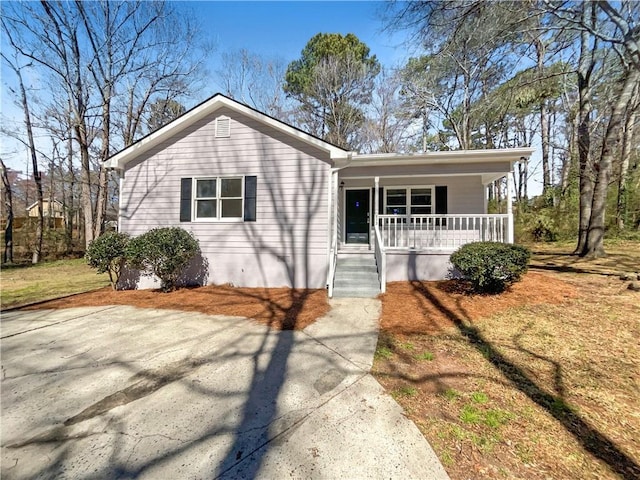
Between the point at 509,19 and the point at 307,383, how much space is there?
887cm

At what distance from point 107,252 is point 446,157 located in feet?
29.6

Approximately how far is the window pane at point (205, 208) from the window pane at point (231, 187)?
0.41m

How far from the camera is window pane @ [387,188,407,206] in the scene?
10.1 m

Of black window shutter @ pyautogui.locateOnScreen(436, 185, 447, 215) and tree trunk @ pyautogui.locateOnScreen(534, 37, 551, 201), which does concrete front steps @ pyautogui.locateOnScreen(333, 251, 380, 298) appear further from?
tree trunk @ pyautogui.locateOnScreen(534, 37, 551, 201)

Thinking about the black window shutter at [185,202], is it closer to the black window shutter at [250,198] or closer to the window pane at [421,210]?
the black window shutter at [250,198]

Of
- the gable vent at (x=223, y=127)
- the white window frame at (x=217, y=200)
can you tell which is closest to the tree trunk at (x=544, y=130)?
the gable vent at (x=223, y=127)

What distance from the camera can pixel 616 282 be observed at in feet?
21.7

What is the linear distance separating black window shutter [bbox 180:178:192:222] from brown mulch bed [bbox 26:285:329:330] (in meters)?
1.99

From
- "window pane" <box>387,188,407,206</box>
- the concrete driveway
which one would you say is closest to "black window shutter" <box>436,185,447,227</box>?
"window pane" <box>387,188,407,206</box>

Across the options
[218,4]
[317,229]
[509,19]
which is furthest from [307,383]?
[218,4]

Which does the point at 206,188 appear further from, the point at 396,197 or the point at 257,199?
the point at 396,197

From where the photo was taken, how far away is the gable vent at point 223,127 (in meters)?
8.48

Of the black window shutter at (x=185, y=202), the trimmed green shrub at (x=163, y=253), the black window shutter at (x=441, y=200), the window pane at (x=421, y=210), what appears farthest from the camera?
the window pane at (x=421, y=210)

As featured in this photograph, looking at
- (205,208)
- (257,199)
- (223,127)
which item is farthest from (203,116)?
(257,199)
